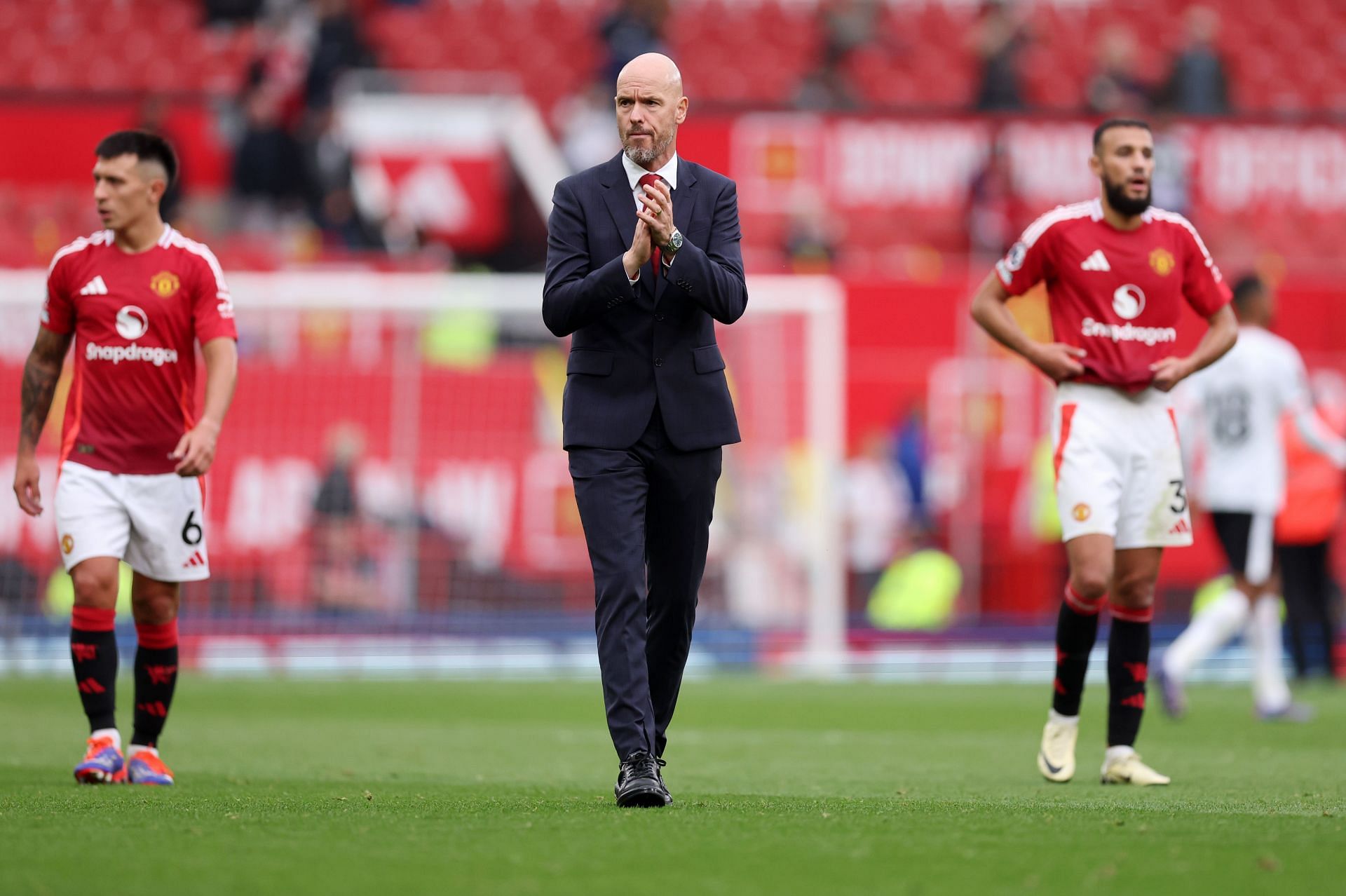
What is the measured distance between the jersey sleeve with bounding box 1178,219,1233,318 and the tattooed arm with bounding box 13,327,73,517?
14.4 ft

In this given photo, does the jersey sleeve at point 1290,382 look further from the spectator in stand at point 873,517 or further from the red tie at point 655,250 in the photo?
the red tie at point 655,250

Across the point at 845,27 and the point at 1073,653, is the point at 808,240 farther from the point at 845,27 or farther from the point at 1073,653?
the point at 1073,653

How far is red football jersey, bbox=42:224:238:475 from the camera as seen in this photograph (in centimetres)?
746

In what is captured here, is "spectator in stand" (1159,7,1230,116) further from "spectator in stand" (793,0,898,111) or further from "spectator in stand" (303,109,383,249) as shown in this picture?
"spectator in stand" (303,109,383,249)

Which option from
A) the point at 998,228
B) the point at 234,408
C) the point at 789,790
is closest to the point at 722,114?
the point at 998,228

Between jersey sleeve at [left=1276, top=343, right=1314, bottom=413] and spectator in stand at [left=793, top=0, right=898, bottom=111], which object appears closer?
jersey sleeve at [left=1276, top=343, right=1314, bottom=413]

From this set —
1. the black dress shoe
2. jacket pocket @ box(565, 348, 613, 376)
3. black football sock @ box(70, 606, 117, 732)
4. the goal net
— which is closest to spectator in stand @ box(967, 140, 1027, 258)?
the goal net

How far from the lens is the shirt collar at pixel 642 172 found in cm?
632

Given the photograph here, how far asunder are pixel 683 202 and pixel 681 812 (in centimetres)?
193

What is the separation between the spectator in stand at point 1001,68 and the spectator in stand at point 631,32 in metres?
3.56

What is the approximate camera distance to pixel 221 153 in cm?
2052

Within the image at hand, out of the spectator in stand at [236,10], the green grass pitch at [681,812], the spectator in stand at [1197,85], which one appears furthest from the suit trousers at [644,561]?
the spectator in stand at [236,10]

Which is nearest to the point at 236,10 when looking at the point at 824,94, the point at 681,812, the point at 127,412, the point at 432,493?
the point at 824,94

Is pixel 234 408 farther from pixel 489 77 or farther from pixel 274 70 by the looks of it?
pixel 489 77
